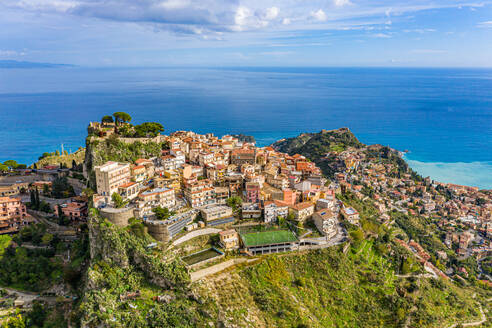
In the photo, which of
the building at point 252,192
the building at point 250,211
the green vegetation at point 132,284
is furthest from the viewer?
the building at point 252,192

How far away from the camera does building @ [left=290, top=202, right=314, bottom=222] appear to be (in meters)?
32.2

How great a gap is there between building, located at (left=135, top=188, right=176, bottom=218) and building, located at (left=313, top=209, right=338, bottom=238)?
46.2ft

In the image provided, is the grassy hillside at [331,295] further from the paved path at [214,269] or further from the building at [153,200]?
the building at [153,200]

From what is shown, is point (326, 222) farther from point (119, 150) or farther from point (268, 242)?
point (119, 150)

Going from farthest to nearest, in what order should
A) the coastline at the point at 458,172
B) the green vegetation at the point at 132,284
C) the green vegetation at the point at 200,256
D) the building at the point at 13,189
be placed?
the coastline at the point at 458,172, the building at the point at 13,189, the green vegetation at the point at 200,256, the green vegetation at the point at 132,284

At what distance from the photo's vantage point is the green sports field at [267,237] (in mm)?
28141

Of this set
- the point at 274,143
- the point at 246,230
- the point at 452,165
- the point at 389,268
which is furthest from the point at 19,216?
the point at 452,165

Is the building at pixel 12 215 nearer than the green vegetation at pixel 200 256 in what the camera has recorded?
No

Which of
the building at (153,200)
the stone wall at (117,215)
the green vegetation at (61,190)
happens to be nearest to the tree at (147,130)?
the green vegetation at (61,190)

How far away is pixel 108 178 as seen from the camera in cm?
2897

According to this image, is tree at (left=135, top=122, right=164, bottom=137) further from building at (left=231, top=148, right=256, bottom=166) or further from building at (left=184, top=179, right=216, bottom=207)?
building at (left=184, top=179, right=216, bottom=207)

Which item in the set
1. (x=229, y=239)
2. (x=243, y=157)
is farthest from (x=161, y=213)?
(x=243, y=157)

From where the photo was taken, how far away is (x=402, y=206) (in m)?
52.0

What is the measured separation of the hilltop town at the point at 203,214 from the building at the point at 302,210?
0.10 metres
